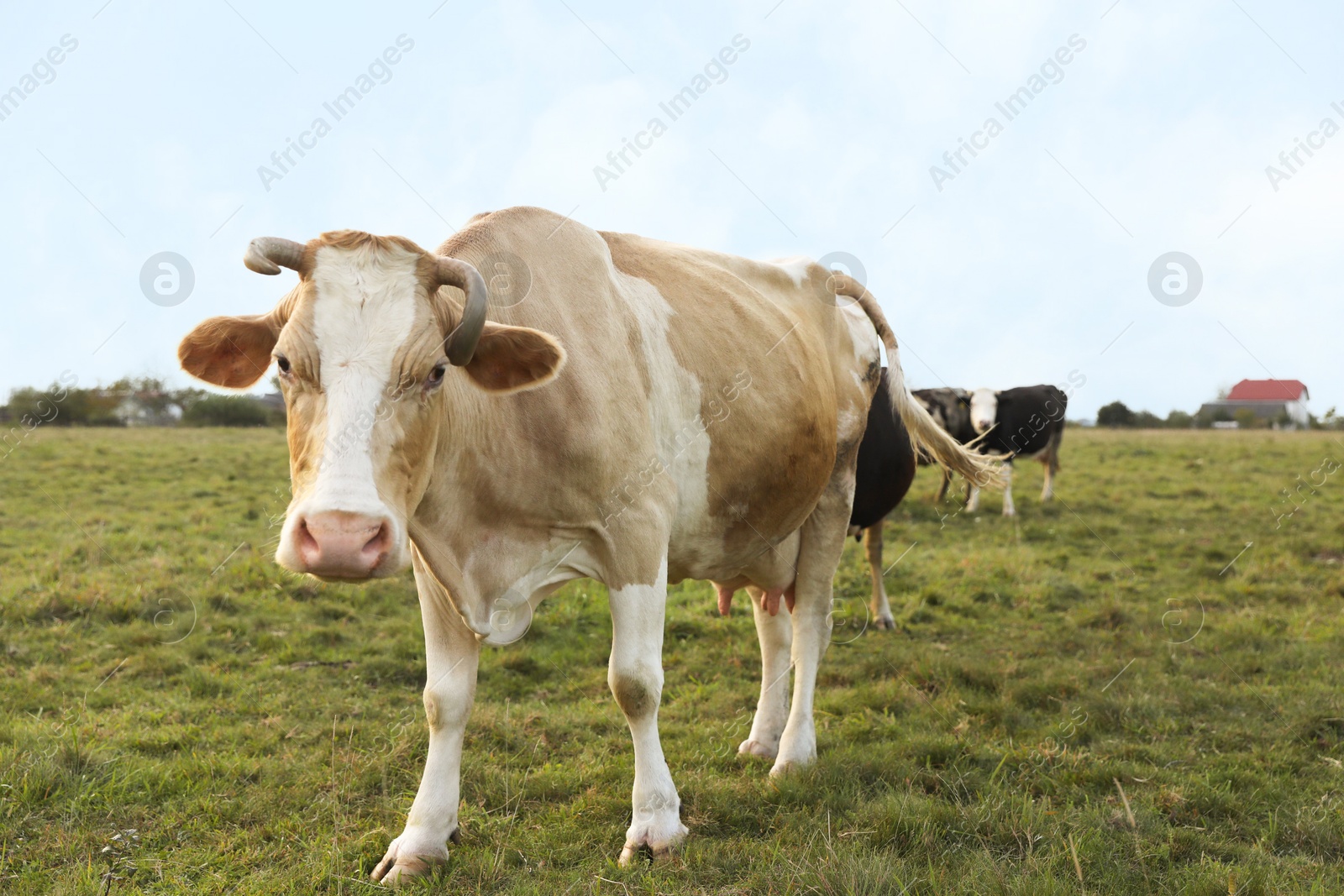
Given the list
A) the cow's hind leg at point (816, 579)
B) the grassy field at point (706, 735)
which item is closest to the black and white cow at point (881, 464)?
the cow's hind leg at point (816, 579)

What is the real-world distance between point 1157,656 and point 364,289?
19.2ft

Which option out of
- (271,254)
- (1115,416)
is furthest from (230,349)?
(1115,416)

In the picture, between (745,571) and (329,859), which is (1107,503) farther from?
(329,859)

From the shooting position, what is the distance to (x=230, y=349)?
3.41 m

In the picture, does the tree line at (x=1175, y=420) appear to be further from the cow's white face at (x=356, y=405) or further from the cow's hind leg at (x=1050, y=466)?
the cow's white face at (x=356, y=405)

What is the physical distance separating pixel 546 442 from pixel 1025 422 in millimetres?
15199

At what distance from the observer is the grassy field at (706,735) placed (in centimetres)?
354

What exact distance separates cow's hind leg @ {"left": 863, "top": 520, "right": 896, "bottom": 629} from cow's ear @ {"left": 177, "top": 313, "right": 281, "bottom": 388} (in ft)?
17.3

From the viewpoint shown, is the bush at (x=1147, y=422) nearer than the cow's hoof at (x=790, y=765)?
No

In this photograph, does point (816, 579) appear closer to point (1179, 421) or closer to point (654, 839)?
point (654, 839)

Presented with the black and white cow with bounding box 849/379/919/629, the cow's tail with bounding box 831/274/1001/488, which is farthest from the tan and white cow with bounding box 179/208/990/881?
the black and white cow with bounding box 849/379/919/629

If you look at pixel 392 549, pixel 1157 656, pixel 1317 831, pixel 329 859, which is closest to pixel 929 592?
pixel 1157 656

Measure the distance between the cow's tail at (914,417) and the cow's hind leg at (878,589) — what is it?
142 centimetres

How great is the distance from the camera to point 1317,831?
12.4 feet
